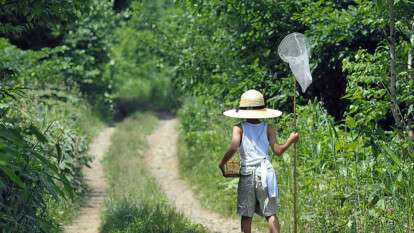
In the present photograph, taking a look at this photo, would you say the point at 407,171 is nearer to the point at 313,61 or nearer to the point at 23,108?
the point at 313,61

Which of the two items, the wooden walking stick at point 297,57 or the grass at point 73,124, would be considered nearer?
the wooden walking stick at point 297,57

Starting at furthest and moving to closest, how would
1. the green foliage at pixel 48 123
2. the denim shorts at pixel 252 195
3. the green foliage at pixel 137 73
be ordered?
the green foliage at pixel 137 73, the denim shorts at pixel 252 195, the green foliage at pixel 48 123

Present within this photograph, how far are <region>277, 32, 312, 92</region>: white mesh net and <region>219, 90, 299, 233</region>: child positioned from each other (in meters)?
0.41

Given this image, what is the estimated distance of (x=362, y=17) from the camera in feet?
35.0

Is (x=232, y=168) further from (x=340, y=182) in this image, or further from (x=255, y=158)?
(x=340, y=182)

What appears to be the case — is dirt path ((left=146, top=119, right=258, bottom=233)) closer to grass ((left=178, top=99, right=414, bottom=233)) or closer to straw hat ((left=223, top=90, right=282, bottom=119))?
grass ((left=178, top=99, right=414, bottom=233))

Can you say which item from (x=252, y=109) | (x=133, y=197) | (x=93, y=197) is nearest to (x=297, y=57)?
(x=252, y=109)

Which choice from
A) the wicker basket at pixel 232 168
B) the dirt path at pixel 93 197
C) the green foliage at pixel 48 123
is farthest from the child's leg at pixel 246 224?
the dirt path at pixel 93 197

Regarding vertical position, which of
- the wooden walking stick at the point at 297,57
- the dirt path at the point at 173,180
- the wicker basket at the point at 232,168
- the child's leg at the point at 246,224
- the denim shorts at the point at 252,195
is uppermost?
the wooden walking stick at the point at 297,57

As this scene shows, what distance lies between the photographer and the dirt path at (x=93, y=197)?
36.6ft

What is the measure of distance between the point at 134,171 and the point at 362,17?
19.8 ft

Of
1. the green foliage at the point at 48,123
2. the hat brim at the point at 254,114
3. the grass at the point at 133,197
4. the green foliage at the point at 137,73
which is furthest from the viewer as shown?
the green foliage at the point at 137,73

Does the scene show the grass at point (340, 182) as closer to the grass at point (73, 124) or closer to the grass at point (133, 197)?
the grass at point (133, 197)

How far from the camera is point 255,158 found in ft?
25.8
